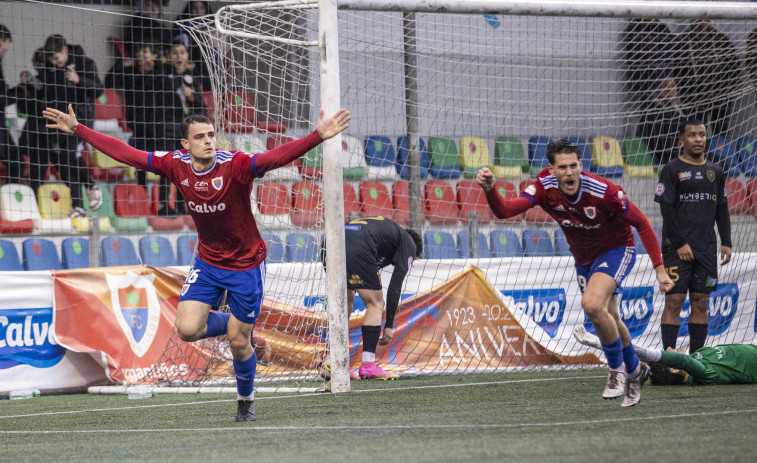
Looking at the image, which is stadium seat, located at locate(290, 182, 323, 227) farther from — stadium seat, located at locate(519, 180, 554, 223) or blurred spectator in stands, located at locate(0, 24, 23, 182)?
blurred spectator in stands, located at locate(0, 24, 23, 182)

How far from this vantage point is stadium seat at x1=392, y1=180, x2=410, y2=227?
399 inches

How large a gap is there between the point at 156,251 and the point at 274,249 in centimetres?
199

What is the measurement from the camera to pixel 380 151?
9875mm

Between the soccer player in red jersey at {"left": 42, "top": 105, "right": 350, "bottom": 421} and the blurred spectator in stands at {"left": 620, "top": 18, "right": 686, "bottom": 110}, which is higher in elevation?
the blurred spectator in stands at {"left": 620, "top": 18, "right": 686, "bottom": 110}

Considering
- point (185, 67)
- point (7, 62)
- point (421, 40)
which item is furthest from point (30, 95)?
point (421, 40)

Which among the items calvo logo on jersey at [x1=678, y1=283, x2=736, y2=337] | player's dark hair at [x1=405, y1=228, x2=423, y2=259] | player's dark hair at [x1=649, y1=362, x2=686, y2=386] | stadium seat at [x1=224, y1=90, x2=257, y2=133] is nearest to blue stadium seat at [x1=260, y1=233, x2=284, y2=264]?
stadium seat at [x1=224, y1=90, x2=257, y2=133]

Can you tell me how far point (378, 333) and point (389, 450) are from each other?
174 inches

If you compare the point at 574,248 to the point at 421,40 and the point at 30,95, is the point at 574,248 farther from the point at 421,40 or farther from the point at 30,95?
the point at 30,95

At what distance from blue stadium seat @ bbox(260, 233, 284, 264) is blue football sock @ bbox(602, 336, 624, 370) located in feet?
12.0

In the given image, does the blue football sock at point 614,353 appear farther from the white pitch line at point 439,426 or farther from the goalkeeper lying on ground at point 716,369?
the goalkeeper lying on ground at point 716,369

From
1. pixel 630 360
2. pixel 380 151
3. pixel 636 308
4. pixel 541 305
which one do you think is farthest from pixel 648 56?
pixel 630 360

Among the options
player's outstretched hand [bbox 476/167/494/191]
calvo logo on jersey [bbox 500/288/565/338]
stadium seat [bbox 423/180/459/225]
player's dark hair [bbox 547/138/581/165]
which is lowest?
calvo logo on jersey [bbox 500/288/565/338]

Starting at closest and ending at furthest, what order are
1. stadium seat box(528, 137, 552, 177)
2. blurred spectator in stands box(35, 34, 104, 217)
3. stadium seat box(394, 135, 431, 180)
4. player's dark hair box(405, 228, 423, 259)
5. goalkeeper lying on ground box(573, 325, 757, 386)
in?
goalkeeper lying on ground box(573, 325, 757, 386) → player's dark hair box(405, 228, 423, 259) → stadium seat box(394, 135, 431, 180) → blurred spectator in stands box(35, 34, 104, 217) → stadium seat box(528, 137, 552, 177)

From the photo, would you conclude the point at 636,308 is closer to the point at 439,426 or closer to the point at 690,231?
the point at 690,231
